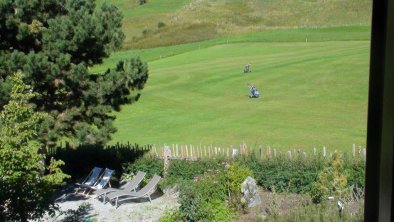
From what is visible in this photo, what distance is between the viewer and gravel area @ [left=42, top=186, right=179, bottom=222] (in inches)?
453

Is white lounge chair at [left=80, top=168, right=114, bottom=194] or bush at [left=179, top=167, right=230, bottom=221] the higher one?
bush at [left=179, top=167, right=230, bottom=221]

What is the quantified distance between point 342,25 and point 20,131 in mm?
45090

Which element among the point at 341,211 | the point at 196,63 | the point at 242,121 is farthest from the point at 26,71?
the point at 196,63

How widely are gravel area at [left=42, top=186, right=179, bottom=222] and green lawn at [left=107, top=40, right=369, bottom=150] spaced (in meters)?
4.08

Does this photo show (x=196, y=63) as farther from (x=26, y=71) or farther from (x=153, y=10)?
(x=153, y=10)

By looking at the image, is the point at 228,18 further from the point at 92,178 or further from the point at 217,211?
the point at 217,211

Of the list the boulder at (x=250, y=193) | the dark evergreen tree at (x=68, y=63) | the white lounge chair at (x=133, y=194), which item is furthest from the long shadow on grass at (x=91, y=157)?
the boulder at (x=250, y=193)

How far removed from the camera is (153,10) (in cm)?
6638

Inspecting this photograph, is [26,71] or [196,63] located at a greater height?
[26,71]

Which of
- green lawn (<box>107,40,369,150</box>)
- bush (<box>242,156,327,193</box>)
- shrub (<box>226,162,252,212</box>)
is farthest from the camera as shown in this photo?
green lawn (<box>107,40,369,150</box>)

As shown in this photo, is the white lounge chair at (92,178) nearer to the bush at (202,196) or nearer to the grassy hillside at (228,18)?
the bush at (202,196)

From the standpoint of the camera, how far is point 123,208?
40.2 feet

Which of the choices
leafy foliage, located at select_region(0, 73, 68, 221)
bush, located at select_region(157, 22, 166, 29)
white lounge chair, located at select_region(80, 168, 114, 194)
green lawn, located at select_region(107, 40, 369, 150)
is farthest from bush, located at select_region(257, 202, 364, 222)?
bush, located at select_region(157, 22, 166, 29)

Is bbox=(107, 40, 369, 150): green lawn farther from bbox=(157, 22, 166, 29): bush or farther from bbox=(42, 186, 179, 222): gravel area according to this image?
bbox=(157, 22, 166, 29): bush
